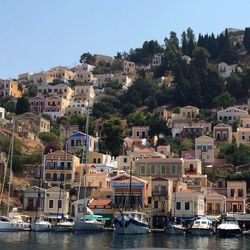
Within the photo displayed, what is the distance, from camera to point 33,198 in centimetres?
6862

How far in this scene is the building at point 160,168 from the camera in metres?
74.9

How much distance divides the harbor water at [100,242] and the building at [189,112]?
57147mm

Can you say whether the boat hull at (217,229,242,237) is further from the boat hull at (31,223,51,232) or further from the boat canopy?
the boat hull at (31,223,51,232)

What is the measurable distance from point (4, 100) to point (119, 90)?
26459 millimetres

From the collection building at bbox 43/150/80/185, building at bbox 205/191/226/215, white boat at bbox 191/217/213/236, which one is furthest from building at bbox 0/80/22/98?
white boat at bbox 191/217/213/236

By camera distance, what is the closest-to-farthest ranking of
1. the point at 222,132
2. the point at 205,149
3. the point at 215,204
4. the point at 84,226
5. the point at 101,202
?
the point at 84,226 → the point at 101,202 → the point at 215,204 → the point at 205,149 → the point at 222,132

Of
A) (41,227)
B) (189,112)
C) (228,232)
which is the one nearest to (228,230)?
(228,232)

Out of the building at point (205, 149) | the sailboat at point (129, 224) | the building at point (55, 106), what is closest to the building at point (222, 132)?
the building at point (205, 149)

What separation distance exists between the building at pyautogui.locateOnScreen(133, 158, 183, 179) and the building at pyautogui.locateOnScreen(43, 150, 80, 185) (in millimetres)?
8393

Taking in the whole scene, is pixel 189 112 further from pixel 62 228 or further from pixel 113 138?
pixel 62 228

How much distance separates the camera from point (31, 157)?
269 feet

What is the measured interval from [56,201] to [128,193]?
8549 millimetres

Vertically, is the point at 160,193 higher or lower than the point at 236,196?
lower

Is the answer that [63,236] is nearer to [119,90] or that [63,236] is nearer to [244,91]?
[244,91]
